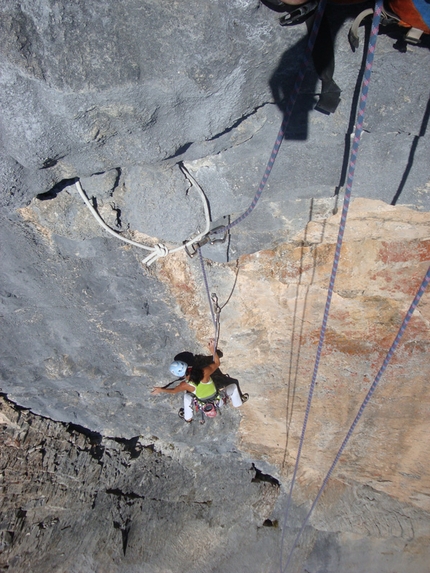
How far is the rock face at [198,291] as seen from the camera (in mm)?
1518

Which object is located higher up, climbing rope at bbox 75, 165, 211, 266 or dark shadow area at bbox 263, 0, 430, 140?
dark shadow area at bbox 263, 0, 430, 140

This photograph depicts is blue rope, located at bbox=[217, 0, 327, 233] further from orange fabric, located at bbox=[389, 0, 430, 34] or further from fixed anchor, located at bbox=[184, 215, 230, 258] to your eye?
orange fabric, located at bbox=[389, 0, 430, 34]

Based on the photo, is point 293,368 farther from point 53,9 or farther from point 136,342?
point 53,9

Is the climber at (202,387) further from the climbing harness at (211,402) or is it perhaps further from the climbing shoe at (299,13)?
the climbing shoe at (299,13)

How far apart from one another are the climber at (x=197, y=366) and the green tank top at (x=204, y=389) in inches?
5.7

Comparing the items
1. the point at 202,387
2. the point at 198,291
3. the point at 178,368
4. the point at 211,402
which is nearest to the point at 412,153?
the point at 198,291

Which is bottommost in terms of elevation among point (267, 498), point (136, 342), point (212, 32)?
point (267, 498)

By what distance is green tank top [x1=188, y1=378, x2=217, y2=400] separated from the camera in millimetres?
3354

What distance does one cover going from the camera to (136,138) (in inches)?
70.9

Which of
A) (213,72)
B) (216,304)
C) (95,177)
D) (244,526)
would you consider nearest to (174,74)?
(213,72)

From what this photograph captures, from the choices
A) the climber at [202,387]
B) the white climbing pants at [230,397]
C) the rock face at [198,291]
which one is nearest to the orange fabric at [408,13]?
the rock face at [198,291]

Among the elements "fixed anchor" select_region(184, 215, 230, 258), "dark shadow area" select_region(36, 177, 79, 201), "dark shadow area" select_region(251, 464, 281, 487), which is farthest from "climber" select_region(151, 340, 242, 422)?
"dark shadow area" select_region(36, 177, 79, 201)

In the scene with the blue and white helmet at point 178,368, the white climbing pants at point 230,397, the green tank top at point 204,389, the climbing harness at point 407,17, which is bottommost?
the white climbing pants at point 230,397

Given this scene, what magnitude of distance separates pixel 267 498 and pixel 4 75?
4.71 metres
